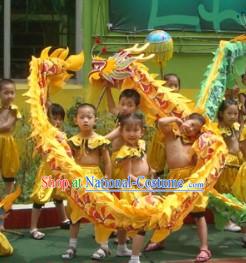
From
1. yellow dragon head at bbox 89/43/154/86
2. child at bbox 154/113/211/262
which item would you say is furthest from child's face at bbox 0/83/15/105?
child at bbox 154/113/211/262

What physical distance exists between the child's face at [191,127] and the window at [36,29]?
388cm

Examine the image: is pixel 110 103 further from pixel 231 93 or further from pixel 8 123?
pixel 231 93

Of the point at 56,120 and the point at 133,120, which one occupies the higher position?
the point at 133,120

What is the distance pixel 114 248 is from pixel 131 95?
4.61 ft

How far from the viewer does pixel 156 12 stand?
9.28m

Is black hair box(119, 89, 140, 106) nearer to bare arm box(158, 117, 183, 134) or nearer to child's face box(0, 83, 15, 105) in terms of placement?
bare arm box(158, 117, 183, 134)

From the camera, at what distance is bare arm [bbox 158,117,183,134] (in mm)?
5537

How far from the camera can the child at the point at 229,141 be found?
6.13m

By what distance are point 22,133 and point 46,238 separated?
218 centimetres

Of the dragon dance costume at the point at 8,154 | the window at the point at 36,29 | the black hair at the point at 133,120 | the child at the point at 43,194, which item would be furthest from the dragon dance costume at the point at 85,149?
the window at the point at 36,29

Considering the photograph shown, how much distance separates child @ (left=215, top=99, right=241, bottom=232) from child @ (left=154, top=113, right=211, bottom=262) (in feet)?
1.80

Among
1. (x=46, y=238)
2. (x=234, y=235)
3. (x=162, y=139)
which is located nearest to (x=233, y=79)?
(x=162, y=139)

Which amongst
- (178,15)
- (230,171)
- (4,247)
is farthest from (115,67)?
(178,15)

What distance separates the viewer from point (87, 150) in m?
5.43
